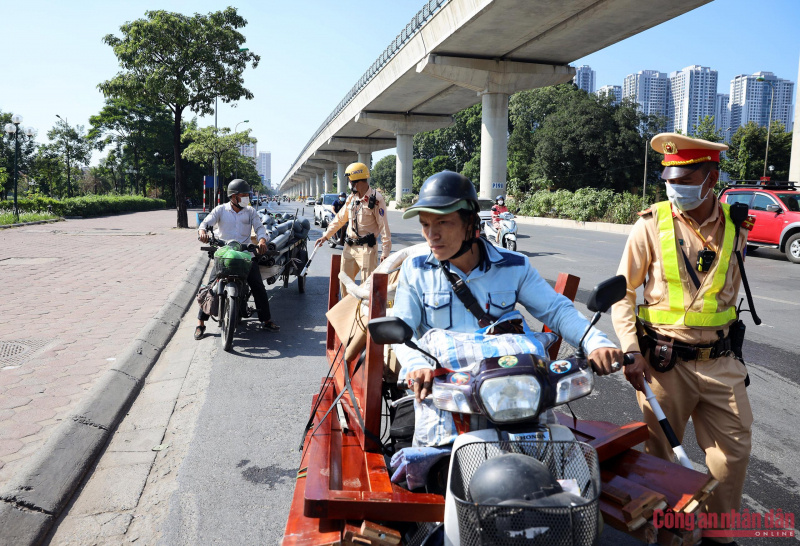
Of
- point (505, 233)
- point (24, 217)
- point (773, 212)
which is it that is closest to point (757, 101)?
point (773, 212)

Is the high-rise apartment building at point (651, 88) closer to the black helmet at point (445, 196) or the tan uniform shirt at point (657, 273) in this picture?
the tan uniform shirt at point (657, 273)

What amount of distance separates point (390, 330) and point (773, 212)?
16.4m

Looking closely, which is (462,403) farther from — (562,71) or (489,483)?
(562,71)

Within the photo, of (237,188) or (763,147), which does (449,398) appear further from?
(763,147)

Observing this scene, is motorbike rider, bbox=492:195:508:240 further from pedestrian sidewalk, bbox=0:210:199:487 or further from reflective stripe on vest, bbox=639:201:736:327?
reflective stripe on vest, bbox=639:201:736:327

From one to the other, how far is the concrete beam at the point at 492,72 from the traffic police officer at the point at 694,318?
25797 millimetres

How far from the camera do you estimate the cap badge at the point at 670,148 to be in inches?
105

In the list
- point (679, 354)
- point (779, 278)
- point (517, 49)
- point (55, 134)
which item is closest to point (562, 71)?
point (517, 49)

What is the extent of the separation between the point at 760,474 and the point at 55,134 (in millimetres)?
65751

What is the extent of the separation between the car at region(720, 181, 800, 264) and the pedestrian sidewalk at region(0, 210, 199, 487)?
45.8ft

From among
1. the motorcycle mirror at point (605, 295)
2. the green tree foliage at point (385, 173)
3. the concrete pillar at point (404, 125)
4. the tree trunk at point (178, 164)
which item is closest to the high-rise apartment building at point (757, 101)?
the green tree foliage at point (385, 173)

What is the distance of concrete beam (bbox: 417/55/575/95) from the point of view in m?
27.3

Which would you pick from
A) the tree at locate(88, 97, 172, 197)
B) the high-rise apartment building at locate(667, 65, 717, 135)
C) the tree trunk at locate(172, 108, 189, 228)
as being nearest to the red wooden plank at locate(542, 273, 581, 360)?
the tree trunk at locate(172, 108, 189, 228)

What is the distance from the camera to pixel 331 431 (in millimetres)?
2850
